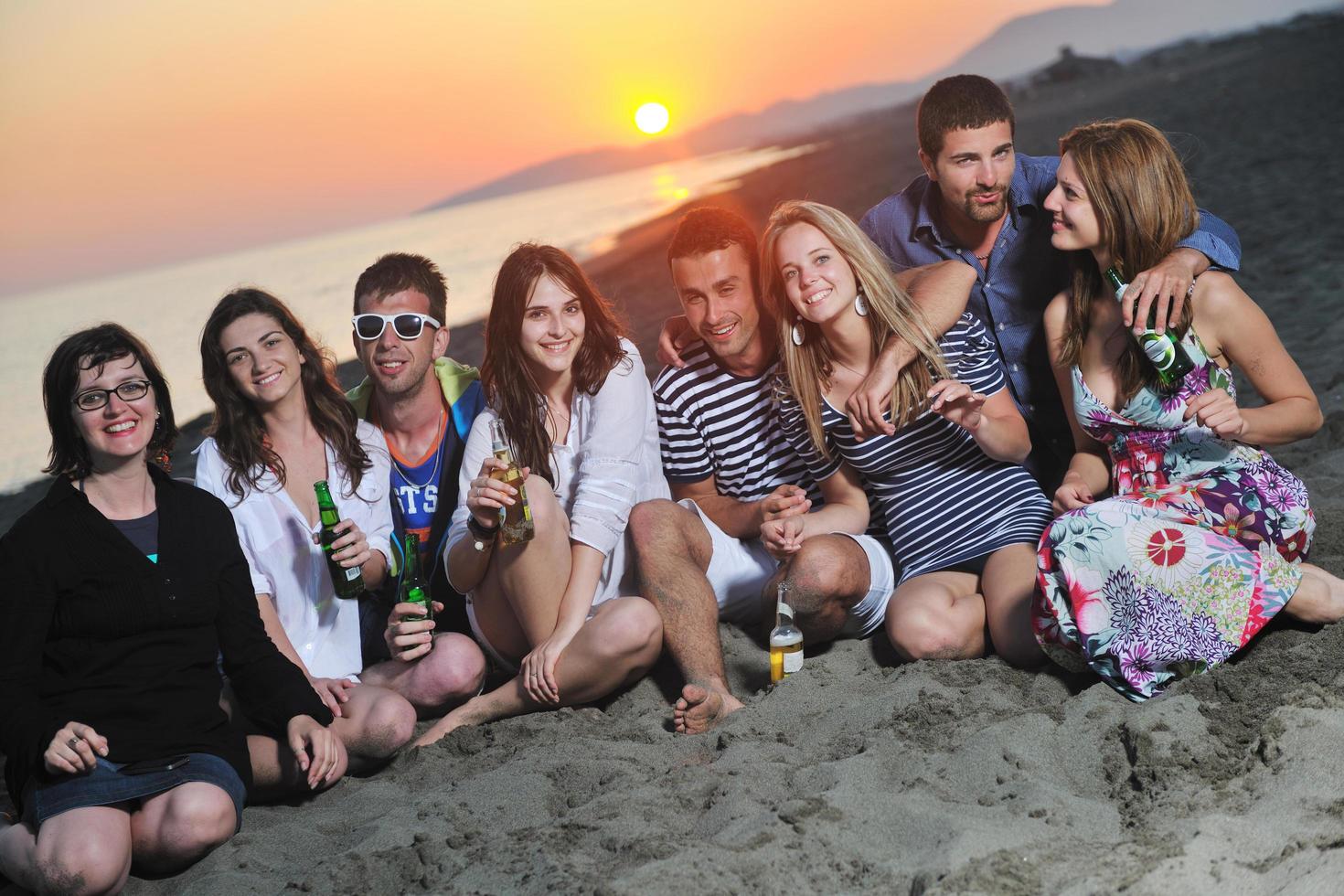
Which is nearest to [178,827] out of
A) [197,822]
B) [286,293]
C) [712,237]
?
[197,822]

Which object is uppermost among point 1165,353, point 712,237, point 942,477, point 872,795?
point 712,237

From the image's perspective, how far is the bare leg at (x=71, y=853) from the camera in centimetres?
304

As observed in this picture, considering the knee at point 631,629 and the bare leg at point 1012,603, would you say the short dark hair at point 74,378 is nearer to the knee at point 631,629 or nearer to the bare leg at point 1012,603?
the knee at point 631,629

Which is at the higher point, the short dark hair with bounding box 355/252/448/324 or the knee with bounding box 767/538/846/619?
the short dark hair with bounding box 355/252/448/324

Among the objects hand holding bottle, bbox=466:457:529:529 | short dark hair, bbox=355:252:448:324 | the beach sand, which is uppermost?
short dark hair, bbox=355:252:448:324

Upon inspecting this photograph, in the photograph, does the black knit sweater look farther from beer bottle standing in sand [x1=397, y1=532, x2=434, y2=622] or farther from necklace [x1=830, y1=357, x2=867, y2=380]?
necklace [x1=830, y1=357, x2=867, y2=380]

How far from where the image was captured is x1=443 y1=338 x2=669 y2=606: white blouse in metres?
3.93

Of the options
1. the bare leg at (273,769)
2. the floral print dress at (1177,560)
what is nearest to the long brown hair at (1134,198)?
the floral print dress at (1177,560)

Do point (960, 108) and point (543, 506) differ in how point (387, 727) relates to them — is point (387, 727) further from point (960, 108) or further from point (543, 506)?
point (960, 108)

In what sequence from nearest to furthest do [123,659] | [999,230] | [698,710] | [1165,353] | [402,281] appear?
[123,659], [1165,353], [698,710], [402,281], [999,230]

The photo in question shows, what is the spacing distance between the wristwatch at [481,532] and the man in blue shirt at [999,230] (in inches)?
78.8

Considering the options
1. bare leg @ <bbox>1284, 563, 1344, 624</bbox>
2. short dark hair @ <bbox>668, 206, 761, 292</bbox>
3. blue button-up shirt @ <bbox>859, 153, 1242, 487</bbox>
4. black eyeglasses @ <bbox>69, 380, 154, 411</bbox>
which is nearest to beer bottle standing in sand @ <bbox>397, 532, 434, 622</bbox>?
black eyeglasses @ <bbox>69, 380, 154, 411</bbox>

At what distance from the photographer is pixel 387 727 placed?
3.75 meters

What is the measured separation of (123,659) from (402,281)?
66.6 inches
